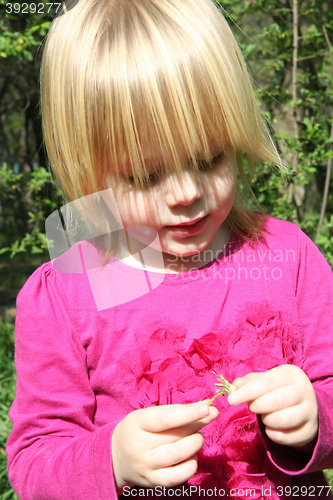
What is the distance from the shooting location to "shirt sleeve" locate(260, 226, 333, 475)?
0.96m

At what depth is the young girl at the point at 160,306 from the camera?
92 cm

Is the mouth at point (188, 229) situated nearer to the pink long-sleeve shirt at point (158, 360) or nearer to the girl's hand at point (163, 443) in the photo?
the pink long-sleeve shirt at point (158, 360)

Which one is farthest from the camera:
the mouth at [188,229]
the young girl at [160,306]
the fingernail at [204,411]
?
the mouth at [188,229]

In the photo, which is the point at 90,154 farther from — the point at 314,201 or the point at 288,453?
the point at 314,201

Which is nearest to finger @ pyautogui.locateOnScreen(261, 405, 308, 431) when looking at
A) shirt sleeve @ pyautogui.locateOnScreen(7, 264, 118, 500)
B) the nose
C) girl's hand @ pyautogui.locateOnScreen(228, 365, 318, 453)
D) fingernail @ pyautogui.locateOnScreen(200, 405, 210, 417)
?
girl's hand @ pyautogui.locateOnScreen(228, 365, 318, 453)

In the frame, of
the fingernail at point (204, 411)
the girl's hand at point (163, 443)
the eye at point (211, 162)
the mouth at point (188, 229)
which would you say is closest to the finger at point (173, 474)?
the girl's hand at point (163, 443)

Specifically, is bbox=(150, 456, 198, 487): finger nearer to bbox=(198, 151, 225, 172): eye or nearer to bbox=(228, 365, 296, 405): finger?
bbox=(228, 365, 296, 405): finger

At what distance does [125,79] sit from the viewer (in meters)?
0.94

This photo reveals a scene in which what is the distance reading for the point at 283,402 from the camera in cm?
86

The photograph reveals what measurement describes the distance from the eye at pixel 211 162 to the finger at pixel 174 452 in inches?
19.5

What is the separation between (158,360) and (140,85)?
0.53 metres

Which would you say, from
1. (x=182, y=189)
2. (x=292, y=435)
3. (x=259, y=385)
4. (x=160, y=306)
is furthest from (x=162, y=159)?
(x=292, y=435)

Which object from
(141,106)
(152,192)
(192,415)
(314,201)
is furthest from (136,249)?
(314,201)

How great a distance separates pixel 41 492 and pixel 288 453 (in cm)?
47
